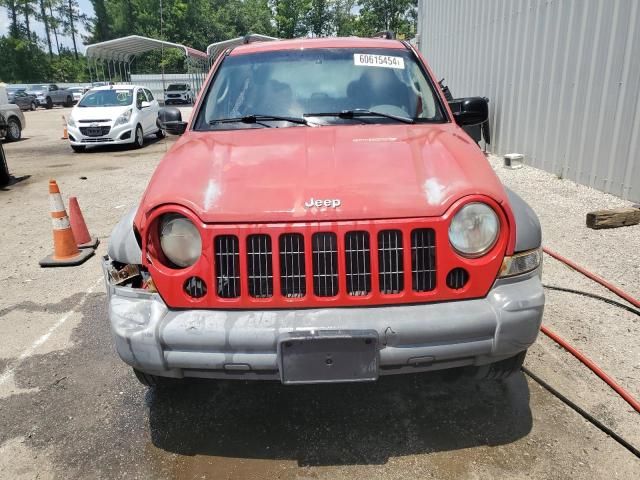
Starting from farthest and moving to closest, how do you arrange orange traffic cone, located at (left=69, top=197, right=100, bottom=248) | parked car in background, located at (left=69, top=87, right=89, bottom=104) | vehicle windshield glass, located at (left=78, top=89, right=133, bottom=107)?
parked car in background, located at (left=69, top=87, right=89, bottom=104), vehicle windshield glass, located at (left=78, top=89, right=133, bottom=107), orange traffic cone, located at (left=69, top=197, right=100, bottom=248)

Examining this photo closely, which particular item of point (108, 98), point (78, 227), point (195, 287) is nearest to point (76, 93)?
point (108, 98)

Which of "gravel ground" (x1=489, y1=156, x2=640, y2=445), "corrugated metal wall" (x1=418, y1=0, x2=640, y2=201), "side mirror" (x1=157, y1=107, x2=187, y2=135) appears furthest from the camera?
"corrugated metal wall" (x1=418, y1=0, x2=640, y2=201)

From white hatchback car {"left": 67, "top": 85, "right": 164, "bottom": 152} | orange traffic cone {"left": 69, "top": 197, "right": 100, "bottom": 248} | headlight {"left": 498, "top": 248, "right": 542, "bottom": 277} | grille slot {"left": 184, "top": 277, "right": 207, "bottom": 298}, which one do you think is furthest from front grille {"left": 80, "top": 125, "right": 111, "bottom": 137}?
headlight {"left": 498, "top": 248, "right": 542, "bottom": 277}

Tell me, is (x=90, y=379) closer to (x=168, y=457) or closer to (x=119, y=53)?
(x=168, y=457)

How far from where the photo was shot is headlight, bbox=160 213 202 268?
2.30 metres

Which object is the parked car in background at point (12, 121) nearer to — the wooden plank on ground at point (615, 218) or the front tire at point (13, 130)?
the front tire at point (13, 130)

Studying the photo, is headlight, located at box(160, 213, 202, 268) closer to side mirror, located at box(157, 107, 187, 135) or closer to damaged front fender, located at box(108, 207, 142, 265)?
damaged front fender, located at box(108, 207, 142, 265)

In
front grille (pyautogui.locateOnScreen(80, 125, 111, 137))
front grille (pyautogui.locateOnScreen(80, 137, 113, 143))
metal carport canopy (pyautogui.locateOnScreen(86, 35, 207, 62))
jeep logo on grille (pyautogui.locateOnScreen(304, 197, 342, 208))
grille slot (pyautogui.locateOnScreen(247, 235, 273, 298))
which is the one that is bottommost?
front grille (pyautogui.locateOnScreen(80, 137, 113, 143))

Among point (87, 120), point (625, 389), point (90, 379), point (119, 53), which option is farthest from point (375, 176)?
point (119, 53)

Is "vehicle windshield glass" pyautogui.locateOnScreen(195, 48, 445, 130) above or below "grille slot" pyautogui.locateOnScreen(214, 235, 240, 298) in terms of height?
above

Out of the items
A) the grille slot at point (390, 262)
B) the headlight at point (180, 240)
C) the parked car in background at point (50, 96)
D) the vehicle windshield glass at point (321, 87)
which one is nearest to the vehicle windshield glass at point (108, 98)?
the vehicle windshield glass at point (321, 87)

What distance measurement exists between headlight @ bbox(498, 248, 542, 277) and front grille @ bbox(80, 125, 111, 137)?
44.3 feet

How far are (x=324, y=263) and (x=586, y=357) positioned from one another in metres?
2.10

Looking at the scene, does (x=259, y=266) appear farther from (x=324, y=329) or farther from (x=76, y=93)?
(x=76, y=93)
